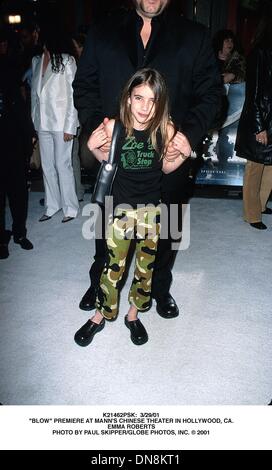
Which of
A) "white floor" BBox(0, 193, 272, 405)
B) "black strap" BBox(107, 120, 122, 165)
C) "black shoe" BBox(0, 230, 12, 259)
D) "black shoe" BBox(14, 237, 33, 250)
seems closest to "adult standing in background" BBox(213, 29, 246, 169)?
"white floor" BBox(0, 193, 272, 405)

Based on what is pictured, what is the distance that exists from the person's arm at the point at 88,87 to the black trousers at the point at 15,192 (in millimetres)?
1238

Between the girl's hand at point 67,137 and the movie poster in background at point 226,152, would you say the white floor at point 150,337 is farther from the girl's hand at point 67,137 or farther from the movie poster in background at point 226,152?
the movie poster in background at point 226,152

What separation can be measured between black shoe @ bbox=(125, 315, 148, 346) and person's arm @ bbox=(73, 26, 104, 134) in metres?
1.11

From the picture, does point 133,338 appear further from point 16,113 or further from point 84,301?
point 16,113

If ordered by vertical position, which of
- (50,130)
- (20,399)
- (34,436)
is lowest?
(20,399)

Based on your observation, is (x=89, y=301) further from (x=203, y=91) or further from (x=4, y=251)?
(x=203, y=91)

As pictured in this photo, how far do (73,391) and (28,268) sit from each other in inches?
52.9

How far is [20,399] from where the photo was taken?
6.25ft

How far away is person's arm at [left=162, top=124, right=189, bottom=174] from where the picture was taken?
5.98ft

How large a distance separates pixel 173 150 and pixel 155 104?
223 mm

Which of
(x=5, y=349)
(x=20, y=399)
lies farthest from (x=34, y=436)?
(x=5, y=349)

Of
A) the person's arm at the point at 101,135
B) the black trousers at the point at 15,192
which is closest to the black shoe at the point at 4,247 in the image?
the black trousers at the point at 15,192

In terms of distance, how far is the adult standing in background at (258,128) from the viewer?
10.6ft

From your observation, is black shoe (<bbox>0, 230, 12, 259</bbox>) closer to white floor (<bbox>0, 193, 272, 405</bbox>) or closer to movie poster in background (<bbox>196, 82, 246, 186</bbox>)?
white floor (<bbox>0, 193, 272, 405</bbox>)
